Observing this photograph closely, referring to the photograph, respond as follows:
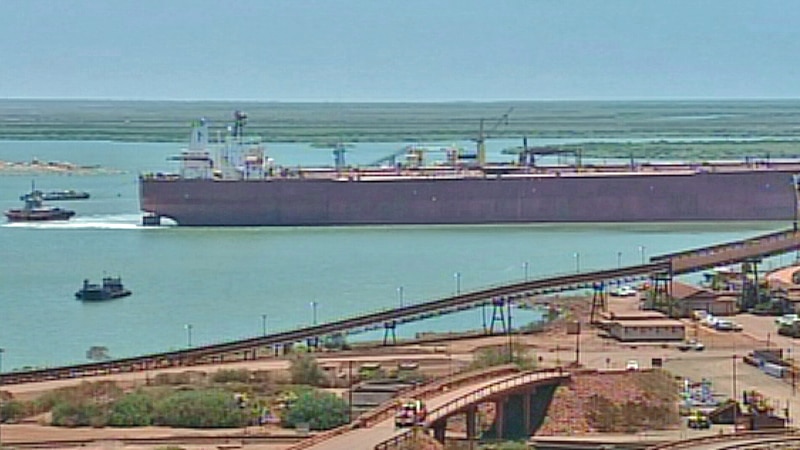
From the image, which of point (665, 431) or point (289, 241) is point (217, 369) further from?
point (289, 241)

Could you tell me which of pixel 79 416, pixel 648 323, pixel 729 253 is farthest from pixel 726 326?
pixel 79 416

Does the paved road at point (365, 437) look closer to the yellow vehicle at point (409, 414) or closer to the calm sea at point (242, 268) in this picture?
the yellow vehicle at point (409, 414)

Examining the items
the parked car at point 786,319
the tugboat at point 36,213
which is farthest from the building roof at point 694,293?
the tugboat at point 36,213

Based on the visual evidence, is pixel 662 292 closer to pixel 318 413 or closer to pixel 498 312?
pixel 498 312

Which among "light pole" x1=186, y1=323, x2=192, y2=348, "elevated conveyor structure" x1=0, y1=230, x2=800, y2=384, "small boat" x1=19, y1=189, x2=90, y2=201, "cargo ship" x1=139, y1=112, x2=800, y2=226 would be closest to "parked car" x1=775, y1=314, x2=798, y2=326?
"elevated conveyor structure" x1=0, y1=230, x2=800, y2=384

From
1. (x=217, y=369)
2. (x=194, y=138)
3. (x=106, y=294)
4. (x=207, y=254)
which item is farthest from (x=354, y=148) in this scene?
(x=217, y=369)
